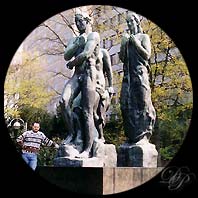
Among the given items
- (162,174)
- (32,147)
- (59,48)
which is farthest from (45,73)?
(162,174)

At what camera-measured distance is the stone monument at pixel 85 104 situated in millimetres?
9992

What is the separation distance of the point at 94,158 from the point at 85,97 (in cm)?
99

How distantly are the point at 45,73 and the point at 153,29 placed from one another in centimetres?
858

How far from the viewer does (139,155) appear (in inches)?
404

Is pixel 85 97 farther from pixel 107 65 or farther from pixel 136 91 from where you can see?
pixel 136 91

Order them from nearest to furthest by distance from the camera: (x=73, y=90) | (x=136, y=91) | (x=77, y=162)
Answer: (x=77, y=162) → (x=73, y=90) → (x=136, y=91)

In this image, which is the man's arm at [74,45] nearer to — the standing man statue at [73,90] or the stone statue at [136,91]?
the standing man statue at [73,90]

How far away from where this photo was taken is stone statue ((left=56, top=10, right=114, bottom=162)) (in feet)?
33.1

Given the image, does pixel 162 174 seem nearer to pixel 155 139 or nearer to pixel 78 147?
pixel 78 147

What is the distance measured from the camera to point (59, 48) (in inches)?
910

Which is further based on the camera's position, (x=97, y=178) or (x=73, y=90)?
(x=73, y=90)

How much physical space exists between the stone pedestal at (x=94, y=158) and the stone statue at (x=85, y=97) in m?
0.08

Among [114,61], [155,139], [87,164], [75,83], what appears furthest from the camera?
[114,61]

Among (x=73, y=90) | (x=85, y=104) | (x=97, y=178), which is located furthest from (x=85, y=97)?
(x=97, y=178)
